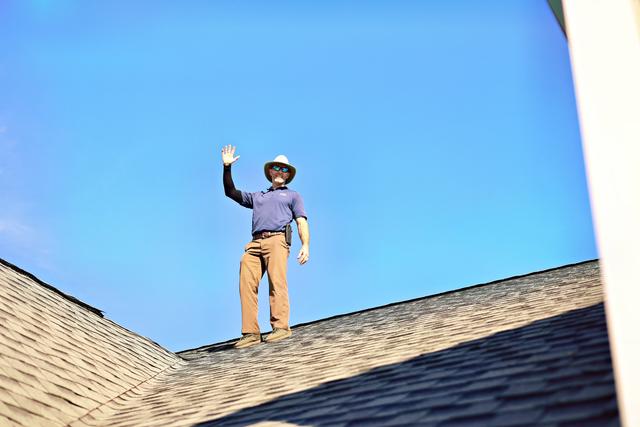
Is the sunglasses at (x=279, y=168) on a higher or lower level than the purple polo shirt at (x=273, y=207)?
higher

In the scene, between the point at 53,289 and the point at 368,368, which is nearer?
the point at 368,368

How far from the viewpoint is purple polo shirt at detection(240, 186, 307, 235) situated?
7293 millimetres

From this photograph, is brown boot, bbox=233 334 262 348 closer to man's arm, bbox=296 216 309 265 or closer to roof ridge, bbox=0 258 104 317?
man's arm, bbox=296 216 309 265

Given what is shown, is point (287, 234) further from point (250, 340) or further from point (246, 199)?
point (250, 340)

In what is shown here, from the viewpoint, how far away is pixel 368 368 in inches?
181

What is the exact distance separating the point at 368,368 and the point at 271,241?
2.85 meters

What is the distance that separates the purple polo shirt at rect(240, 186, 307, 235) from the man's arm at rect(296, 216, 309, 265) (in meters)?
0.05

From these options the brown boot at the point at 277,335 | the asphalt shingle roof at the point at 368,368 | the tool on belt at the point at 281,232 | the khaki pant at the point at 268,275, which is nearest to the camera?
the asphalt shingle roof at the point at 368,368

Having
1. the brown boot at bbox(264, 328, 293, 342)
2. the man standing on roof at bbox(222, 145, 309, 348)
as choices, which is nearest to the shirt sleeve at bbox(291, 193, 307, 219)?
the man standing on roof at bbox(222, 145, 309, 348)

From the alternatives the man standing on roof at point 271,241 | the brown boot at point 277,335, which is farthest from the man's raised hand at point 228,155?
the brown boot at point 277,335

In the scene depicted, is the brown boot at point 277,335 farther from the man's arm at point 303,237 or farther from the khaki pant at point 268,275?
the man's arm at point 303,237

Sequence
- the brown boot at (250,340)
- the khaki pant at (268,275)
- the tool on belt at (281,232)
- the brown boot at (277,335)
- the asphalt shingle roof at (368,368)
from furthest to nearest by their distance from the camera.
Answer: the brown boot at (250,340), the brown boot at (277,335), the tool on belt at (281,232), the khaki pant at (268,275), the asphalt shingle roof at (368,368)

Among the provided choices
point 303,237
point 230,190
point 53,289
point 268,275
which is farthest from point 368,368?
point 53,289

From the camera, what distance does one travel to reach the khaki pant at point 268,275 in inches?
281
